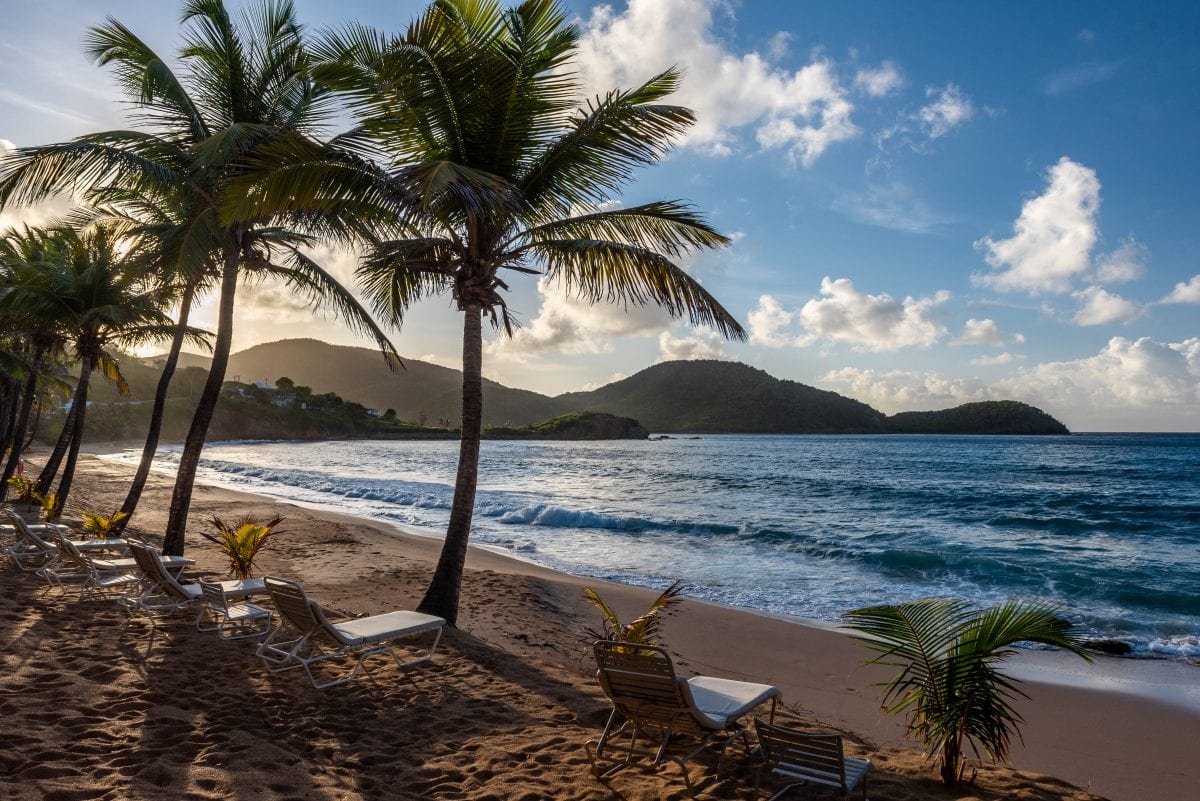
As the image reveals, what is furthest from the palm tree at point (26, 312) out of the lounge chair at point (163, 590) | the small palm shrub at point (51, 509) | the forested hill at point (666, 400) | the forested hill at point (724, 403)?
the forested hill at point (724, 403)

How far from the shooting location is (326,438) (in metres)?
102

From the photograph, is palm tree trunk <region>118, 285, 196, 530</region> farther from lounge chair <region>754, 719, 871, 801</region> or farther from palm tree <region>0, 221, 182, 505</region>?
lounge chair <region>754, 719, 871, 801</region>

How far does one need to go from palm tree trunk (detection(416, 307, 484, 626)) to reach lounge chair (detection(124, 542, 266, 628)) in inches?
68.3

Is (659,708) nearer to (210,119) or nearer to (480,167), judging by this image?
(480,167)

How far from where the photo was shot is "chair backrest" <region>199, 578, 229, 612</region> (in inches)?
260

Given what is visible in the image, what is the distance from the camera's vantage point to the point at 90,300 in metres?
14.5

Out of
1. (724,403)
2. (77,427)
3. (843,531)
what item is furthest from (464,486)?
(724,403)

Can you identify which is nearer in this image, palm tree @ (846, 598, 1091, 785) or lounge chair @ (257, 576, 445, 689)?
palm tree @ (846, 598, 1091, 785)

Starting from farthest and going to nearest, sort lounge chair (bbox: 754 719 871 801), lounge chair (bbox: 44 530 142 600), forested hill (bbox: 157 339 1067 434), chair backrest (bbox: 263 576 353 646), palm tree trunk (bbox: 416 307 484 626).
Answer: forested hill (bbox: 157 339 1067 434) < lounge chair (bbox: 44 530 142 600) < palm tree trunk (bbox: 416 307 484 626) < chair backrest (bbox: 263 576 353 646) < lounge chair (bbox: 754 719 871 801)

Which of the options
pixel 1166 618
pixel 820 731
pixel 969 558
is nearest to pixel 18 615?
pixel 820 731

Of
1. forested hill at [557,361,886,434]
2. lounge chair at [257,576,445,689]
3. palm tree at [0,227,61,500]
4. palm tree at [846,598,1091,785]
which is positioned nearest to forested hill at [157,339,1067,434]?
forested hill at [557,361,886,434]

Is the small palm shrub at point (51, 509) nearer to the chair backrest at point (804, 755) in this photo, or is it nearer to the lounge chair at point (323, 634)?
the lounge chair at point (323, 634)

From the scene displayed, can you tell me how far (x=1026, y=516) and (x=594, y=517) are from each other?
595 inches

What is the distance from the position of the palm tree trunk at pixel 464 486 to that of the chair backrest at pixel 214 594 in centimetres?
184
